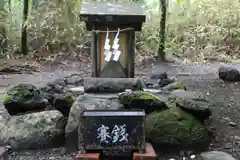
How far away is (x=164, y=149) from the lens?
3.12 meters

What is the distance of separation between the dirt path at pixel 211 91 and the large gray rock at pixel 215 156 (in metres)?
0.17

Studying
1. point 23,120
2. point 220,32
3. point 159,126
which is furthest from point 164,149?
point 220,32

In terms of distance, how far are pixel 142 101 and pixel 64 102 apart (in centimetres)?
90

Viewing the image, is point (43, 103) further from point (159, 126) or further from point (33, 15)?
point (33, 15)

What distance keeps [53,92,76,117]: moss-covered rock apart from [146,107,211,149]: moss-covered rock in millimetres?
924

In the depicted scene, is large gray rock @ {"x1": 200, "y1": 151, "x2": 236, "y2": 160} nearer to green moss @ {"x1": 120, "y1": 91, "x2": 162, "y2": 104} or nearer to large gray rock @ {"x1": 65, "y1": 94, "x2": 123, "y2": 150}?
green moss @ {"x1": 120, "y1": 91, "x2": 162, "y2": 104}

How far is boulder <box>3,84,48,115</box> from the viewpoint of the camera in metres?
3.61

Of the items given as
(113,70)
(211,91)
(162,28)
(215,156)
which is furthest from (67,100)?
(162,28)

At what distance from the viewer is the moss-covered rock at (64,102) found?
357 centimetres

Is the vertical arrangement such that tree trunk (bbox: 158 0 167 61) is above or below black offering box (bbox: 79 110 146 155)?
above

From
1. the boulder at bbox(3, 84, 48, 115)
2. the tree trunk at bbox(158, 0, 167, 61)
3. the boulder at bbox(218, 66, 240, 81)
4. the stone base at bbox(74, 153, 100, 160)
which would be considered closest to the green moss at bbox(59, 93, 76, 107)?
the boulder at bbox(3, 84, 48, 115)

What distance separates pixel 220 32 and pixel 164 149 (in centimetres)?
714

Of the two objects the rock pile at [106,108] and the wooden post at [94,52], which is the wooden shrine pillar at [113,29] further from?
the rock pile at [106,108]

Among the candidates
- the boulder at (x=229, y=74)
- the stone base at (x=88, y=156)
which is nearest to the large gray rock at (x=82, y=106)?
the stone base at (x=88, y=156)
